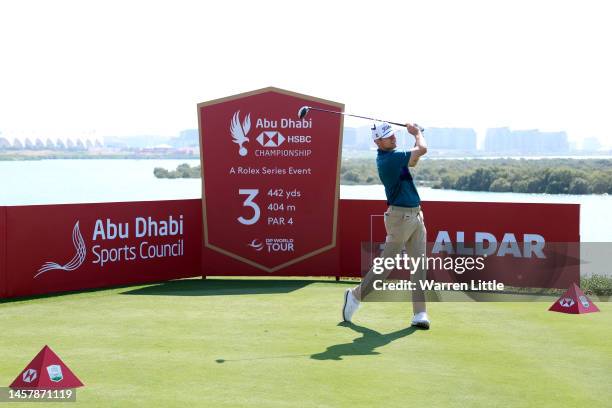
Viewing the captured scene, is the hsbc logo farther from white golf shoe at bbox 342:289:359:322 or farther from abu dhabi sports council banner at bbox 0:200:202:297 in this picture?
white golf shoe at bbox 342:289:359:322

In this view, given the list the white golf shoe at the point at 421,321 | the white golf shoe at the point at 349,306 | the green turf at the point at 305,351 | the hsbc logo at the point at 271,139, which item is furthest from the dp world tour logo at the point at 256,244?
the white golf shoe at the point at 421,321

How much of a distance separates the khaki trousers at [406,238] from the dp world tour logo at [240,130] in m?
4.58

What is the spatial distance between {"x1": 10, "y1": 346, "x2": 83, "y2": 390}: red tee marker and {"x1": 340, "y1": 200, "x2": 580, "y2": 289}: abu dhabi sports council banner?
6779mm

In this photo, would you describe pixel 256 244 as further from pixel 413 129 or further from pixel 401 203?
pixel 413 129

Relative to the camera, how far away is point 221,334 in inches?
Result: 338

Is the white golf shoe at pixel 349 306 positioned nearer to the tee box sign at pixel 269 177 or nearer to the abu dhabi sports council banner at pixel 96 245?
the tee box sign at pixel 269 177

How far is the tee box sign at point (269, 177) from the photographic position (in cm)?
→ 1300

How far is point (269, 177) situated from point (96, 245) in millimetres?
2652

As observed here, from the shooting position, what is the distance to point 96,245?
1221 centimetres

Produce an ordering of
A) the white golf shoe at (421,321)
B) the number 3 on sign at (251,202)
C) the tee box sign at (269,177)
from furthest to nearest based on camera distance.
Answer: the number 3 on sign at (251,202) < the tee box sign at (269,177) < the white golf shoe at (421,321)

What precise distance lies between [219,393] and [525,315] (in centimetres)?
470

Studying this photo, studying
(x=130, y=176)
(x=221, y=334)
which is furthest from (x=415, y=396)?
(x=130, y=176)

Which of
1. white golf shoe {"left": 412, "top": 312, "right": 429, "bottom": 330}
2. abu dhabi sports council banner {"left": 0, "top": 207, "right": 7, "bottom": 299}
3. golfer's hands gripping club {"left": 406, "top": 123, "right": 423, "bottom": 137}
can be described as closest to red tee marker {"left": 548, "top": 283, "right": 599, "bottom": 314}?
white golf shoe {"left": 412, "top": 312, "right": 429, "bottom": 330}

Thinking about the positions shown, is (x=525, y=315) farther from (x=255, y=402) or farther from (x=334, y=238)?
(x=255, y=402)
